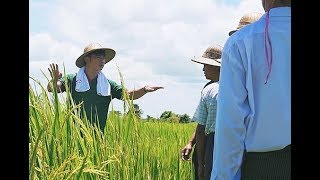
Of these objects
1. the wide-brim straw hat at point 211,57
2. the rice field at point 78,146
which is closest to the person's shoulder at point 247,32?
the rice field at point 78,146

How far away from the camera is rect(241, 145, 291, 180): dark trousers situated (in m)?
1.57

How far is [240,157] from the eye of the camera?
162cm

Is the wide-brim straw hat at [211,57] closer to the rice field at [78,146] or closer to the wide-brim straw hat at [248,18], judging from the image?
the wide-brim straw hat at [248,18]

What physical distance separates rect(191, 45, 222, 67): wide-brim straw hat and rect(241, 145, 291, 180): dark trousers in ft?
6.15

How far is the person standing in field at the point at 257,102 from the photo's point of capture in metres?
1.56

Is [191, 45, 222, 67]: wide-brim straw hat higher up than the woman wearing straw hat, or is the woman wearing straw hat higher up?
[191, 45, 222, 67]: wide-brim straw hat

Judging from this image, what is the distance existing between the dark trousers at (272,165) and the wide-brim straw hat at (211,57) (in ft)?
6.15

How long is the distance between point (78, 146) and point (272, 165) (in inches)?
30.6

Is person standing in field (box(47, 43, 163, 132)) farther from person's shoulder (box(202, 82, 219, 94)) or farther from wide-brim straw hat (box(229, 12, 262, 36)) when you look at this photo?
wide-brim straw hat (box(229, 12, 262, 36))

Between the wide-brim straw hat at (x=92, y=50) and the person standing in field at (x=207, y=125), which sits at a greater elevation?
the wide-brim straw hat at (x=92, y=50)

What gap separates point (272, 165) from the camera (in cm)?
158

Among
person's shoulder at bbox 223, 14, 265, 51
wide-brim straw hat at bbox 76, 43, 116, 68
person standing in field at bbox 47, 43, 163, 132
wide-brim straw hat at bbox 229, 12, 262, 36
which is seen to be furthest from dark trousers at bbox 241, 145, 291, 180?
wide-brim straw hat at bbox 76, 43, 116, 68
